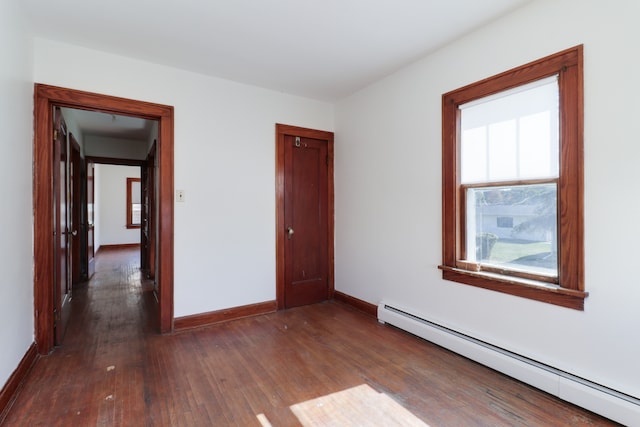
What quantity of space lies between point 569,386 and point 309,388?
1.61 metres

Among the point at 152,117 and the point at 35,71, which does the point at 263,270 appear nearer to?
the point at 152,117

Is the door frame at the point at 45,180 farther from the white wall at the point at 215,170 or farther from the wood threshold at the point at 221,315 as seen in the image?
the wood threshold at the point at 221,315

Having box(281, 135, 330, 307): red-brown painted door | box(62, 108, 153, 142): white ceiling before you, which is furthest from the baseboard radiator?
box(62, 108, 153, 142): white ceiling

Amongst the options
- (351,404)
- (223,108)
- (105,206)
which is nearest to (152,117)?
(223,108)

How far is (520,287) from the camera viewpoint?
223cm

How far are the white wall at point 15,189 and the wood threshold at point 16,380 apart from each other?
0.05 m

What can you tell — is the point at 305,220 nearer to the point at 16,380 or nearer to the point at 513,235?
the point at 513,235

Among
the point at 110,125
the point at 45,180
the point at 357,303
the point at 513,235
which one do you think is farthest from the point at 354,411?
the point at 110,125

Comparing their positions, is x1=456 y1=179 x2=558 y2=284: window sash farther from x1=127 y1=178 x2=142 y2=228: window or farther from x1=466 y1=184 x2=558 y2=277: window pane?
x1=127 y1=178 x2=142 y2=228: window

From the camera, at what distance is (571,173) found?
1.99m

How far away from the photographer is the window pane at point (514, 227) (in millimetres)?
2172

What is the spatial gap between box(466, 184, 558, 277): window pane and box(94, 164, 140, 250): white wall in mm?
9877

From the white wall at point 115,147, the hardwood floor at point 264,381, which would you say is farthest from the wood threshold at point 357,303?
the white wall at point 115,147

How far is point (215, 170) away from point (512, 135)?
274cm
